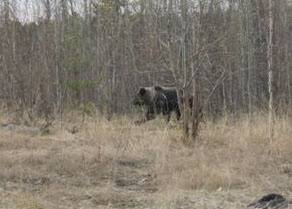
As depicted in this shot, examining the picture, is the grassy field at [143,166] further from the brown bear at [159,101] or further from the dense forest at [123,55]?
the dense forest at [123,55]

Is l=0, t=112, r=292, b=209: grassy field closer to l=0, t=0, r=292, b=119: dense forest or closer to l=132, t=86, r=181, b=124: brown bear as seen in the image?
l=132, t=86, r=181, b=124: brown bear

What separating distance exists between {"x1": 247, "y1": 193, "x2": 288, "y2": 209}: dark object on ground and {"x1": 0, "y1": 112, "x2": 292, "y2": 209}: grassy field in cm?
21

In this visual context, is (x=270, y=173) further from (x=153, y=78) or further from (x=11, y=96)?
(x=153, y=78)

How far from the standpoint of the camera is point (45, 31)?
19000mm

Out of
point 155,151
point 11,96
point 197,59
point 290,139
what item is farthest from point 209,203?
point 11,96

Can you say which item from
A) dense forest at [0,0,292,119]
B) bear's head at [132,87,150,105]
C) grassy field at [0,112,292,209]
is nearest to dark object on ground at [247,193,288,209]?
grassy field at [0,112,292,209]

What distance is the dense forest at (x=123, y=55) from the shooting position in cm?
1659

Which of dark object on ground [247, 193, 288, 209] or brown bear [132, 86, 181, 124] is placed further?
brown bear [132, 86, 181, 124]

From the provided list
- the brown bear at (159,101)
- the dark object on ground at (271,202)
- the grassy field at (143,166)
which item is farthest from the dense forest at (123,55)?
Answer: the dark object on ground at (271,202)

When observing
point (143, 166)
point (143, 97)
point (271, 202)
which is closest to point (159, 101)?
point (143, 97)

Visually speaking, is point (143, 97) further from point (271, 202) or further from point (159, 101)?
point (271, 202)

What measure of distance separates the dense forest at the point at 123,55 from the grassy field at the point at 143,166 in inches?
124

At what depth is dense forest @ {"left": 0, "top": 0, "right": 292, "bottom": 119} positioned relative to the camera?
16594 mm

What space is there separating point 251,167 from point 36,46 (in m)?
11.0
